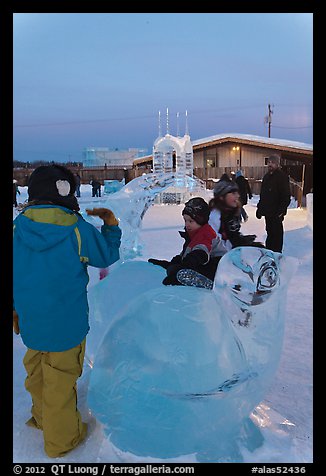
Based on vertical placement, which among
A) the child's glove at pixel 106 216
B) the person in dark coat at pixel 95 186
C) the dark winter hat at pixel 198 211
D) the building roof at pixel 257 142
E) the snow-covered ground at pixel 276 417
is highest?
the building roof at pixel 257 142

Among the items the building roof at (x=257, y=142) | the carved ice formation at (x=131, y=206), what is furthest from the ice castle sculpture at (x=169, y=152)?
the carved ice formation at (x=131, y=206)

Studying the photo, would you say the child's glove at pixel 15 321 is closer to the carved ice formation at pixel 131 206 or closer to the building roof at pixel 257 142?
the carved ice formation at pixel 131 206

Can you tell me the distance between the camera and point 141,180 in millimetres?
7246

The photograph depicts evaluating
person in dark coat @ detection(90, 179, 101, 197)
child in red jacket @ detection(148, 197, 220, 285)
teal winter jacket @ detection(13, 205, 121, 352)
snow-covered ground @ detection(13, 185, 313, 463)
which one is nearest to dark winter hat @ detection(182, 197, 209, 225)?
child in red jacket @ detection(148, 197, 220, 285)

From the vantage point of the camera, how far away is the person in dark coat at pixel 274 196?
6.14 meters

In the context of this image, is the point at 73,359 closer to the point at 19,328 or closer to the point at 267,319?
the point at 19,328

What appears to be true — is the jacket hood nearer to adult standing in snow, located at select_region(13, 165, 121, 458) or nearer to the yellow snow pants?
adult standing in snow, located at select_region(13, 165, 121, 458)

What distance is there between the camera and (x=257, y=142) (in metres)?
22.6

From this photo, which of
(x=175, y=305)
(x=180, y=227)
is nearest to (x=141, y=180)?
(x=180, y=227)

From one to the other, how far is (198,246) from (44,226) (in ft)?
4.31

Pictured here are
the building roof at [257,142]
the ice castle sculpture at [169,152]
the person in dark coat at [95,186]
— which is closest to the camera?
the ice castle sculpture at [169,152]
